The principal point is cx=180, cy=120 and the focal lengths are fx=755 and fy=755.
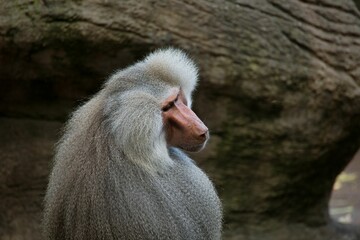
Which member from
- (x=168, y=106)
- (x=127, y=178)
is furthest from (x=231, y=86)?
(x=127, y=178)

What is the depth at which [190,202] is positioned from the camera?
338 centimetres

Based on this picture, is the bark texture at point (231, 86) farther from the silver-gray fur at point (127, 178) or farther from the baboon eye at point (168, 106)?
the baboon eye at point (168, 106)

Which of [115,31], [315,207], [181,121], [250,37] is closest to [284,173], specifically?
[315,207]

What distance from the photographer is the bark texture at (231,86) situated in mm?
4465

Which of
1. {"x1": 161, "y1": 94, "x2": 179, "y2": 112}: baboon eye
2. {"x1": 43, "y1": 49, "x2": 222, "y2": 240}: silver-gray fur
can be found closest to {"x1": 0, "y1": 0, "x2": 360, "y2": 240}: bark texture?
{"x1": 43, "y1": 49, "x2": 222, "y2": 240}: silver-gray fur

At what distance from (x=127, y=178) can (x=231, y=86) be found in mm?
1735

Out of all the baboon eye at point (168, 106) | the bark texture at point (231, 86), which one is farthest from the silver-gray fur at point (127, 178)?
the bark texture at point (231, 86)

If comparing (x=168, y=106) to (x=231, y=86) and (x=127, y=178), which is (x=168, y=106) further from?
(x=231, y=86)

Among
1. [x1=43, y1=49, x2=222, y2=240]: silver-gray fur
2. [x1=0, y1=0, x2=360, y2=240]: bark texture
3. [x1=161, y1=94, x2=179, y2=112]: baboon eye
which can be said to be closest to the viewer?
[x1=43, y1=49, x2=222, y2=240]: silver-gray fur

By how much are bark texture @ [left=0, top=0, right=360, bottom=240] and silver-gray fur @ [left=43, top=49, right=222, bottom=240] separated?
41.2 inches

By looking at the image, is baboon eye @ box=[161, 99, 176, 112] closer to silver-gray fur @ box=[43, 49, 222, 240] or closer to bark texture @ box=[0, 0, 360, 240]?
silver-gray fur @ box=[43, 49, 222, 240]

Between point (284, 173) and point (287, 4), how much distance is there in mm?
1146

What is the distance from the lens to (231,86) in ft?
15.8

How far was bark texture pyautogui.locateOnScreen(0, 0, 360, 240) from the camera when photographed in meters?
4.46
